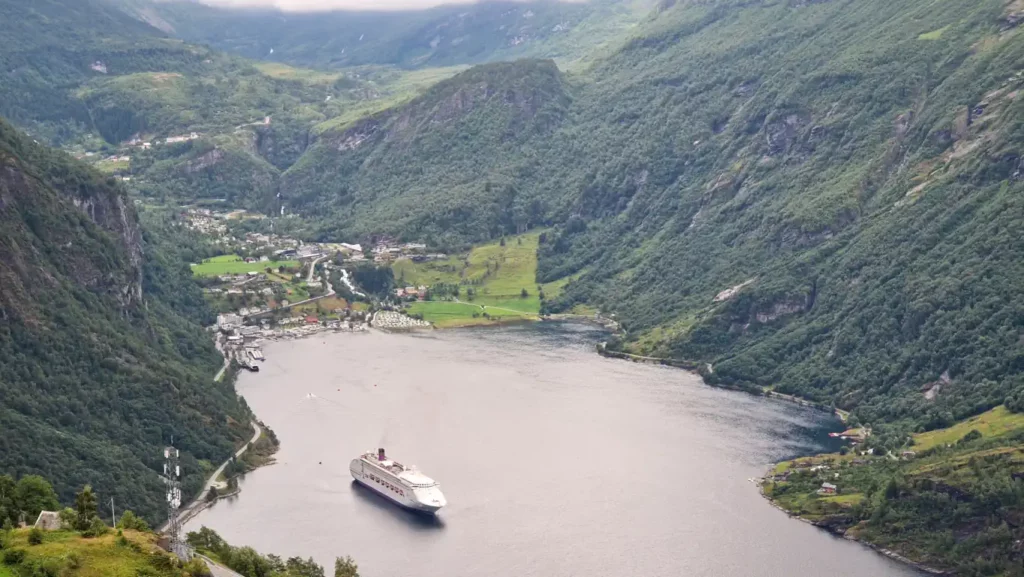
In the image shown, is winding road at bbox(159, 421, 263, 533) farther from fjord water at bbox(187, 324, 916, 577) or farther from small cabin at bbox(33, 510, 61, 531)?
small cabin at bbox(33, 510, 61, 531)

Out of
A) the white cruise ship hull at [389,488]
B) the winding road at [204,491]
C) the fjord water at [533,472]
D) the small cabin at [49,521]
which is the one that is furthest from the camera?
the white cruise ship hull at [389,488]

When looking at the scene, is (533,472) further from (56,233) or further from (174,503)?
(56,233)

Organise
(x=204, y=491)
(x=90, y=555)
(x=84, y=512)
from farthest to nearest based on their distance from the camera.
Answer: (x=204, y=491)
(x=84, y=512)
(x=90, y=555)

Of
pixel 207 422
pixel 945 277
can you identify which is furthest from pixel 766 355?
pixel 207 422

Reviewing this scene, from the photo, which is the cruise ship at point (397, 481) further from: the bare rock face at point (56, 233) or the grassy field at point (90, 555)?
the grassy field at point (90, 555)

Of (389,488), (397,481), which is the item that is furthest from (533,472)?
(389,488)

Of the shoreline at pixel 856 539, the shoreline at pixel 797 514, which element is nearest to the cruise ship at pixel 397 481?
the shoreline at pixel 856 539

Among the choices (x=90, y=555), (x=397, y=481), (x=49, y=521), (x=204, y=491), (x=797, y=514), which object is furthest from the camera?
(x=204, y=491)

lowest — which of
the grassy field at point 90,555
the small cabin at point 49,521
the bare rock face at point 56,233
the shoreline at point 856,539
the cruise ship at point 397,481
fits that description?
the grassy field at point 90,555
